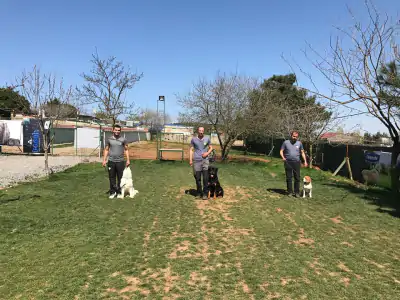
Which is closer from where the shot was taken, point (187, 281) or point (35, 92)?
point (187, 281)

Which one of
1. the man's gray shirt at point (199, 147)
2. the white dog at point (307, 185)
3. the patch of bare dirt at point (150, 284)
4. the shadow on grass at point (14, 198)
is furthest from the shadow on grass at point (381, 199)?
the shadow on grass at point (14, 198)

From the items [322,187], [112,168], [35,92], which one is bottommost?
[322,187]

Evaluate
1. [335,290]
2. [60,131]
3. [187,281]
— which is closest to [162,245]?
[187,281]

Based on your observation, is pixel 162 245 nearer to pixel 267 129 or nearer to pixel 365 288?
pixel 365 288

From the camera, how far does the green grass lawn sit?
321 cm

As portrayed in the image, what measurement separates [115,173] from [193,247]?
3.50m

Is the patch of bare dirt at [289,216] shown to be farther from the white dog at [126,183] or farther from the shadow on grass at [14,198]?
the shadow on grass at [14,198]

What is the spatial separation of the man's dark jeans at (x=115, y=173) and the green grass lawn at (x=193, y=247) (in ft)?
1.06

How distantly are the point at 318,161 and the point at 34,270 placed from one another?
18.5m

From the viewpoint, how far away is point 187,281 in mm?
3361

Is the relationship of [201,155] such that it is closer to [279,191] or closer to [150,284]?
[279,191]

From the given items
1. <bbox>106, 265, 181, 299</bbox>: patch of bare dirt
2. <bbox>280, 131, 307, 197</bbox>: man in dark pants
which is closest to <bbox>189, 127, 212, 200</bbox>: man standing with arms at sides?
<bbox>280, 131, 307, 197</bbox>: man in dark pants

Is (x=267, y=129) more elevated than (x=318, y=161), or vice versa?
(x=267, y=129)

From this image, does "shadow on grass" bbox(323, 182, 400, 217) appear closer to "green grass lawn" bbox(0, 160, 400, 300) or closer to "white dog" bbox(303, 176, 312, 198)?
"green grass lawn" bbox(0, 160, 400, 300)
